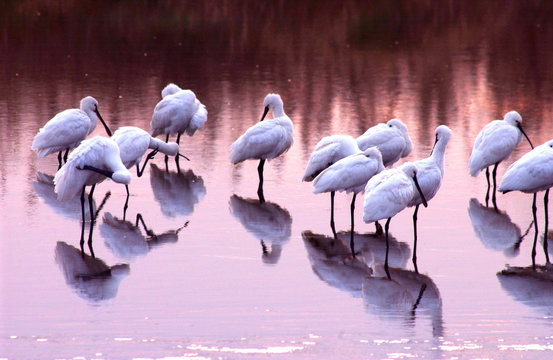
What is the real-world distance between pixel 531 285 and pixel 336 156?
356 centimetres

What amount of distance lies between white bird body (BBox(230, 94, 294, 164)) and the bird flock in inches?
0.5

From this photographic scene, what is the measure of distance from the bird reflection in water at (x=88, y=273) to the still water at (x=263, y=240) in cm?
3

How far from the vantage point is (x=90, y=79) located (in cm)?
2184

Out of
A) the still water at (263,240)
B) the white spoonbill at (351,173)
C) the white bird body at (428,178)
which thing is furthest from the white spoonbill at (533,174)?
the white spoonbill at (351,173)

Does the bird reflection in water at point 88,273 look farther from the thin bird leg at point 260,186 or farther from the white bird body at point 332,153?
the white bird body at point 332,153

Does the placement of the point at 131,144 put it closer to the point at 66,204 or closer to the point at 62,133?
the point at 66,204

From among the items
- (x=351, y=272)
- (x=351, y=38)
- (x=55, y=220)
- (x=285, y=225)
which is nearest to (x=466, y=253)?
(x=351, y=272)

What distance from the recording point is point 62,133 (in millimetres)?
13062

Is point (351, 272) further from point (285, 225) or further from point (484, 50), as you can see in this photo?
point (484, 50)

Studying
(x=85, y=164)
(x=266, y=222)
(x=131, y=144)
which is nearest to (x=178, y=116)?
(x=131, y=144)

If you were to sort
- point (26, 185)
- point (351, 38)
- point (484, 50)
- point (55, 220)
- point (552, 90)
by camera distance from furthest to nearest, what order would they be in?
point (351, 38)
point (484, 50)
point (552, 90)
point (26, 185)
point (55, 220)

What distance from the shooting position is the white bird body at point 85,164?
10211 millimetres

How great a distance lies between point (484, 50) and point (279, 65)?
237 inches

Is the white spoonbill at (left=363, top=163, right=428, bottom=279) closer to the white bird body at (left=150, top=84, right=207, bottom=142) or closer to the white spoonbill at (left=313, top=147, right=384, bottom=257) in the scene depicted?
the white spoonbill at (left=313, top=147, right=384, bottom=257)
